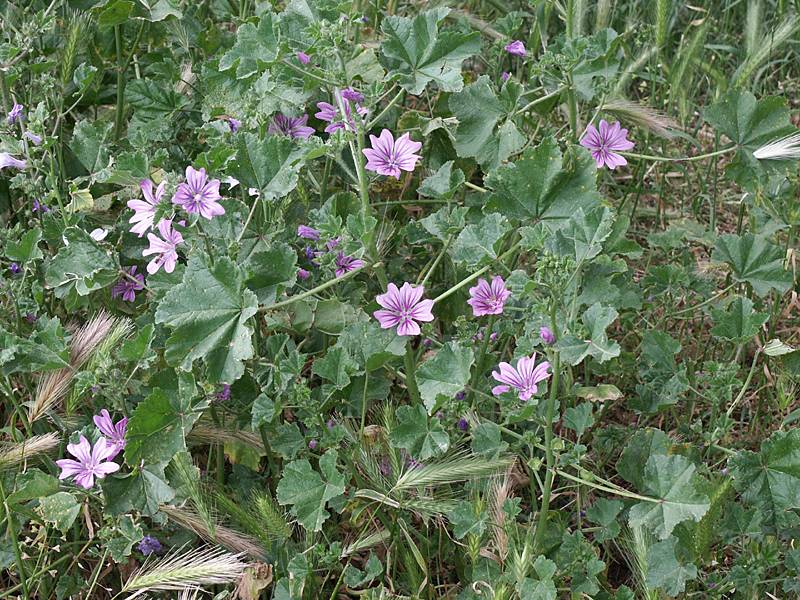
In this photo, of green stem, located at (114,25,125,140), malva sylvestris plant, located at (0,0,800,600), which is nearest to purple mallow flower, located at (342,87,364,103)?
malva sylvestris plant, located at (0,0,800,600)

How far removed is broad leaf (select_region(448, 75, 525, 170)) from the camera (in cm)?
233

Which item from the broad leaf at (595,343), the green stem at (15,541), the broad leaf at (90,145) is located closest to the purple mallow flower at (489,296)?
the broad leaf at (595,343)

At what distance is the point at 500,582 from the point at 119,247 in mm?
1144

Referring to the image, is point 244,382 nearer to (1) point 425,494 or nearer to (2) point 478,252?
(1) point 425,494

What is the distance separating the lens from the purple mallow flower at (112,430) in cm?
197

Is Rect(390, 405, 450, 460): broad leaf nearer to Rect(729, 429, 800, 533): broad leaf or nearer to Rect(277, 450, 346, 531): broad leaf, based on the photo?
Rect(277, 450, 346, 531): broad leaf

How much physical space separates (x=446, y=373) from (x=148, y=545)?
69cm

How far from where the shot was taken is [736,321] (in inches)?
86.4

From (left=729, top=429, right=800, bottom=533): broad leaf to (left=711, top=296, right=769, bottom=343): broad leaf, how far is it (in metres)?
0.25

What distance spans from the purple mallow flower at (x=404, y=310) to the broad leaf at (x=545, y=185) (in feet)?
0.91

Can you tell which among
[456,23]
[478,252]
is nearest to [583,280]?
[478,252]

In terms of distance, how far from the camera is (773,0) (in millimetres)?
4031

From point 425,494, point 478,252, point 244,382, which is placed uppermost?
point 478,252

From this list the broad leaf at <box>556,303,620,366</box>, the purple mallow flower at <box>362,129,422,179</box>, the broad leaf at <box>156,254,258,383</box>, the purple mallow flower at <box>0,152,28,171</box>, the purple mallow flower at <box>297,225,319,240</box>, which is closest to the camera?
the broad leaf at <box>556,303,620,366</box>
